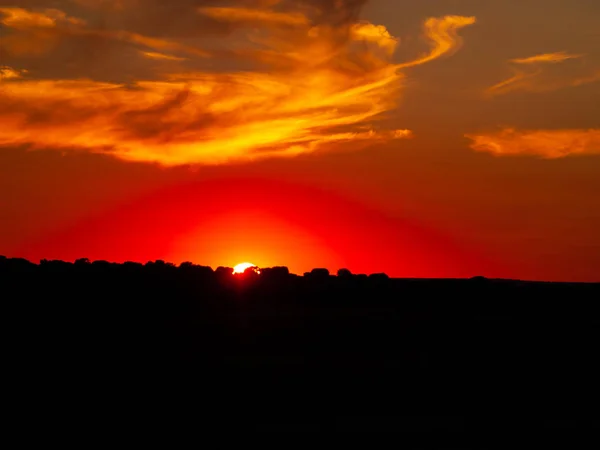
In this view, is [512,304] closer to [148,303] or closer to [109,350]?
[148,303]

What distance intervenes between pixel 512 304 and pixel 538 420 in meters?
14.7

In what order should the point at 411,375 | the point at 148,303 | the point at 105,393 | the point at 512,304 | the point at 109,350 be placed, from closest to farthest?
the point at 105,393 → the point at 411,375 → the point at 109,350 → the point at 148,303 → the point at 512,304

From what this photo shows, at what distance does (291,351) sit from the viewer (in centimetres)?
2403

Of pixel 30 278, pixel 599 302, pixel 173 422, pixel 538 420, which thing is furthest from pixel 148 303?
pixel 599 302

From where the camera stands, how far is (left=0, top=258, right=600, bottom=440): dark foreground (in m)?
18.3

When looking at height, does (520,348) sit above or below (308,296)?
below

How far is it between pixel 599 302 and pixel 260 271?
13.9m

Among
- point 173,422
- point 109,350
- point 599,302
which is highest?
point 599,302

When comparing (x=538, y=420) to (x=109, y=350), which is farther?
(x=109, y=350)

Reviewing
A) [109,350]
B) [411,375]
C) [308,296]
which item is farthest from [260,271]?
[411,375]

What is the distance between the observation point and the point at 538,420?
18.1 meters

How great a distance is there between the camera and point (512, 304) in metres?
32.4

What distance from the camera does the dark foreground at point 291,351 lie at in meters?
18.3

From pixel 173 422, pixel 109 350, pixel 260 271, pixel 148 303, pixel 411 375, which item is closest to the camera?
pixel 173 422
